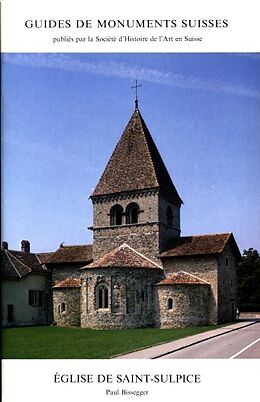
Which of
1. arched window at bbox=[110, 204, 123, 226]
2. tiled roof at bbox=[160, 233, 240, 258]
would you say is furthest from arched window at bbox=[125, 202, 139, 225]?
tiled roof at bbox=[160, 233, 240, 258]

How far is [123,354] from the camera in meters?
10.3

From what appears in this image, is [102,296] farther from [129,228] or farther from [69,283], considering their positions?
[129,228]

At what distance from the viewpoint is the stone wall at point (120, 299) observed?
1914 cm

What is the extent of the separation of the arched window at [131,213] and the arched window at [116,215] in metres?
0.47

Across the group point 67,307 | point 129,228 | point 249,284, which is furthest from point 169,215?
point 249,284

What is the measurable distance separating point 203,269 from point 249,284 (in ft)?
67.2

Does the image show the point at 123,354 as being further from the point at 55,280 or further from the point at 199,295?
the point at 55,280

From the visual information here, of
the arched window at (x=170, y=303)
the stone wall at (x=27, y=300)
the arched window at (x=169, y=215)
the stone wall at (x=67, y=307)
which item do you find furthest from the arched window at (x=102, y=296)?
the arched window at (x=169, y=215)

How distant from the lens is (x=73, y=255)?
23812 mm

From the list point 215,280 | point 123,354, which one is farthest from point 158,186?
point 123,354

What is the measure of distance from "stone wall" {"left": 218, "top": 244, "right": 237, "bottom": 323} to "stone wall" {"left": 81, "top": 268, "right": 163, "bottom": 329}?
2.84 m

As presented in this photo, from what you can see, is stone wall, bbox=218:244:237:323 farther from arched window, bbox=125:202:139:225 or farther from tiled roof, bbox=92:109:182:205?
arched window, bbox=125:202:139:225

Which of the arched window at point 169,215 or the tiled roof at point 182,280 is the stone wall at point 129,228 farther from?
the arched window at point 169,215
